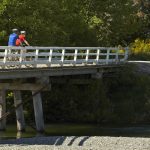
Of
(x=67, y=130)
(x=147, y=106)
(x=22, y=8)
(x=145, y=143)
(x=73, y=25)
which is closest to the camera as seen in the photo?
(x=145, y=143)

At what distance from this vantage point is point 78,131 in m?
28.8

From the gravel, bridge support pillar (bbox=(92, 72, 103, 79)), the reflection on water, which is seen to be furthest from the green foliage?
the gravel

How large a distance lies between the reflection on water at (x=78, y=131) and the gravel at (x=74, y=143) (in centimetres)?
224

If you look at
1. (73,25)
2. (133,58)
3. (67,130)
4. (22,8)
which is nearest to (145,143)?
(67,130)

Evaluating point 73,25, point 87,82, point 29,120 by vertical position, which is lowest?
point 29,120

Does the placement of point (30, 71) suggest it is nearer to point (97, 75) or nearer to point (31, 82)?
point (31, 82)

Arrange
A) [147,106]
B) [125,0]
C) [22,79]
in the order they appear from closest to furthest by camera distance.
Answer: [22,79] < [147,106] < [125,0]

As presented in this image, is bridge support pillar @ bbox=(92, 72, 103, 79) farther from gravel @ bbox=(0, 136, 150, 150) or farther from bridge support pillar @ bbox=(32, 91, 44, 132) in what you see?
gravel @ bbox=(0, 136, 150, 150)

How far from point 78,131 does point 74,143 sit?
5.47m

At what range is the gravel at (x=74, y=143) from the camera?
22.1 m

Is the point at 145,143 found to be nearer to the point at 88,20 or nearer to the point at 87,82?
the point at 87,82

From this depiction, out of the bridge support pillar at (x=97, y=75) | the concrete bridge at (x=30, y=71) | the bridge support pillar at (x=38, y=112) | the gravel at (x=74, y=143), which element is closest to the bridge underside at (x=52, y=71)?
the concrete bridge at (x=30, y=71)

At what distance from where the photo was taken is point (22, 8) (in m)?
32.2

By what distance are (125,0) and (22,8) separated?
59.9 feet
